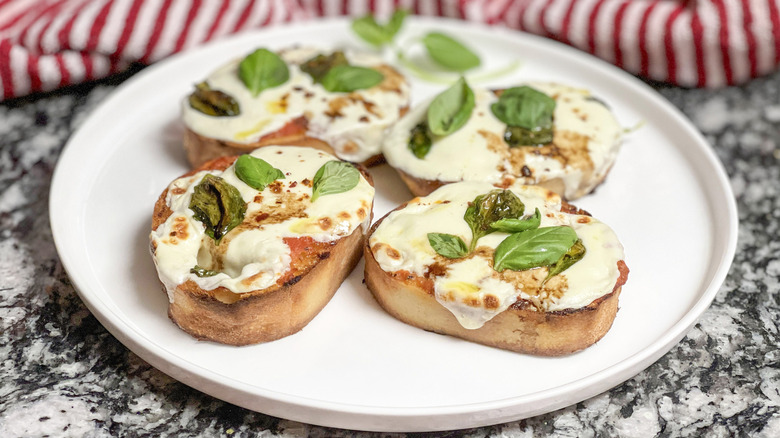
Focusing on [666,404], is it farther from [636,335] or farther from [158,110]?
[158,110]

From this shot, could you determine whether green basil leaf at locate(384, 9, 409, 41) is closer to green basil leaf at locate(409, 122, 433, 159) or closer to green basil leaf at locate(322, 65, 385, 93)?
green basil leaf at locate(322, 65, 385, 93)

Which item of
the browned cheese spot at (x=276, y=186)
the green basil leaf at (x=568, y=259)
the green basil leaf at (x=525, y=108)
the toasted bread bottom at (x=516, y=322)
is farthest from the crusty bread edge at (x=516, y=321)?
the green basil leaf at (x=525, y=108)

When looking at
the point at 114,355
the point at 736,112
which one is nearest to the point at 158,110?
the point at 114,355

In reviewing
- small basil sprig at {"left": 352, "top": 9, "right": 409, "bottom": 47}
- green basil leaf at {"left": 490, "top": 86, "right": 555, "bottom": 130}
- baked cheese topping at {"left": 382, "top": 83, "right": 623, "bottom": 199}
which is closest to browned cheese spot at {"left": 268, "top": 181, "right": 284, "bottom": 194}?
baked cheese topping at {"left": 382, "top": 83, "right": 623, "bottom": 199}

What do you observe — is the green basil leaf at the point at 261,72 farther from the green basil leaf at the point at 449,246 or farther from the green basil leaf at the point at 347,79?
the green basil leaf at the point at 449,246

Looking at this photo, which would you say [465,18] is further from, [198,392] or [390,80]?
[198,392]

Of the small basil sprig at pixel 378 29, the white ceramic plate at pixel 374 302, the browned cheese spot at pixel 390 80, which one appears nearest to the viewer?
the white ceramic plate at pixel 374 302

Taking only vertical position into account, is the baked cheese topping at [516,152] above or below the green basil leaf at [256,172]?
below
